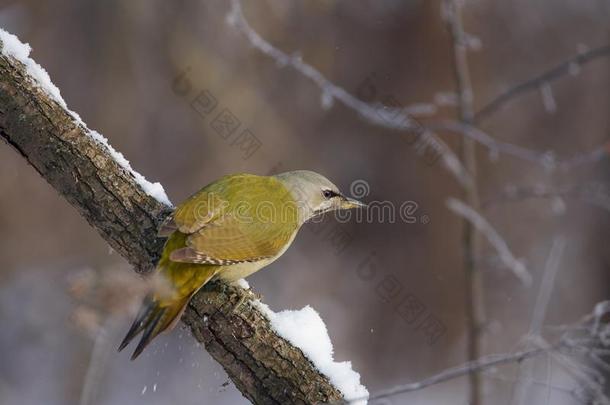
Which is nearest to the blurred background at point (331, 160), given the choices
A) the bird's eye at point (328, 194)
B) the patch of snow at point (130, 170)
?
the bird's eye at point (328, 194)

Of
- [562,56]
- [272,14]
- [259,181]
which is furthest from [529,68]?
[259,181]

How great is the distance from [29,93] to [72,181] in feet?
1.66

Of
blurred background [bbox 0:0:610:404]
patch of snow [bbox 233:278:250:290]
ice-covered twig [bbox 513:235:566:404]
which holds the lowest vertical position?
patch of snow [bbox 233:278:250:290]

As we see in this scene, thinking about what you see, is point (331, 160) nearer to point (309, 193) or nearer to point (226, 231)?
point (309, 193)

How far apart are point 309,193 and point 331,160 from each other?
3551 millimetres

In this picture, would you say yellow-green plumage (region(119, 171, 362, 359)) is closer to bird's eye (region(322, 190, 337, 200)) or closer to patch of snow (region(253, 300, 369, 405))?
bird's eye (region(322, 190, 337, 200))

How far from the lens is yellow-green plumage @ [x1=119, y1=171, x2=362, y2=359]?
3764mm

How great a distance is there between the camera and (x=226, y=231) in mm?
4359

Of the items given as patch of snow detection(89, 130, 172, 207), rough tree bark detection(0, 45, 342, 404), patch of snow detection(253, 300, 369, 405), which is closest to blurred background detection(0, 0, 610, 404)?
patch of snow detection(89, 130, 172, 207)

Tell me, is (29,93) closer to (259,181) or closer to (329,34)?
(259,181)

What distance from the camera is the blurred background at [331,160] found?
8234 mm

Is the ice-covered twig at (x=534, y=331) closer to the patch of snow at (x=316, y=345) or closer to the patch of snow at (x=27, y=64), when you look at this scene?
the patch of snow at (x=316, y=345)

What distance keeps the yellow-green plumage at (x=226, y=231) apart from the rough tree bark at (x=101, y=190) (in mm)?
112

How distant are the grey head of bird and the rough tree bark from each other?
3.97ft
